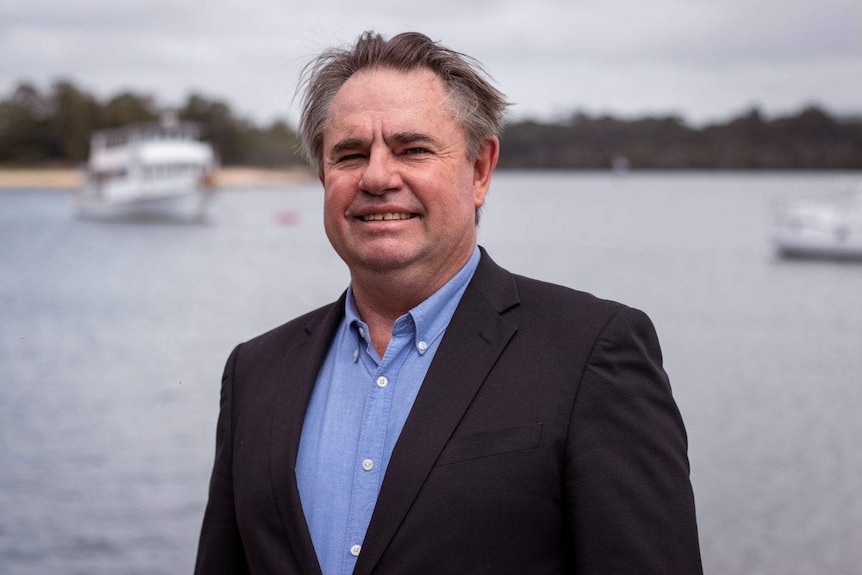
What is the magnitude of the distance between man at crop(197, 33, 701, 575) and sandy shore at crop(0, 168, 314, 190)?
100149 mm

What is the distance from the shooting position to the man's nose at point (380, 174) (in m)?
2.10

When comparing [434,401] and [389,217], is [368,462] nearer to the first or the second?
[434,401]

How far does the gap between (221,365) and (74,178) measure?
9230 centimetres

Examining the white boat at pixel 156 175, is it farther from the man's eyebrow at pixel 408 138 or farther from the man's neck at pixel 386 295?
the man's eyebrow at pixel 408 138

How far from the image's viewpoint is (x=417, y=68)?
2152mm

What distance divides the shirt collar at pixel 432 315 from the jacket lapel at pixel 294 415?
12 cm

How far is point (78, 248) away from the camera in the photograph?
5466 centimetres

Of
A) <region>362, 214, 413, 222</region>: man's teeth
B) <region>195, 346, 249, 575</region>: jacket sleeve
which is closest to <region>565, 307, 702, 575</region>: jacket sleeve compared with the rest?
<region>362, 214, 413, 222</region>: man's teeth

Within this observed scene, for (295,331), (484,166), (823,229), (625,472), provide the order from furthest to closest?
(823,229)
(295,331)
(484,166)
(625,472)

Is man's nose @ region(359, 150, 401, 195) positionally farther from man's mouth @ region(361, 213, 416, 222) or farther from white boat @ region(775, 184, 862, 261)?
white boat @ region(775, 184, 862, 261)

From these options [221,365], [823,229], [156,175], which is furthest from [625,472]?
[156,175]

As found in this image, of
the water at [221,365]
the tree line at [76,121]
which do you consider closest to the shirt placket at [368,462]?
the water at [221,365]

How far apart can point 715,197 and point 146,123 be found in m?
68.4

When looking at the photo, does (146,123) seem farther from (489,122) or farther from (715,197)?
(489,122)
